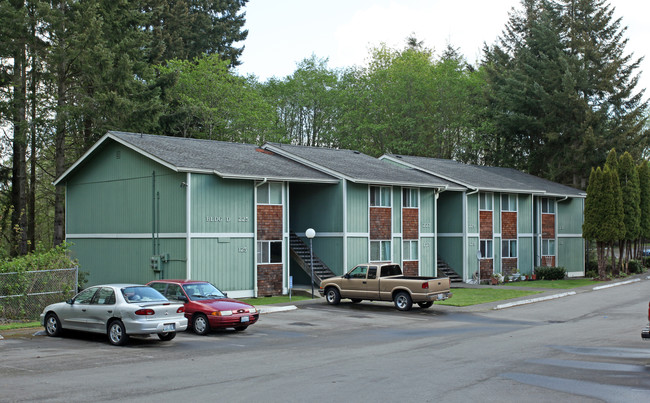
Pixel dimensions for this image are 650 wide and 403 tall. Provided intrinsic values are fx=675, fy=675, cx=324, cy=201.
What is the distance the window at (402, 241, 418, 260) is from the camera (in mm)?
35375

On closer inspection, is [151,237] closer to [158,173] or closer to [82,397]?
[158,173]

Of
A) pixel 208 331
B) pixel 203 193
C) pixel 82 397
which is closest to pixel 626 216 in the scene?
pixel 203 193

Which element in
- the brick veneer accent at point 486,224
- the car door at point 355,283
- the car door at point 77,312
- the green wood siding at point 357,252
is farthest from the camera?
the brick veneer accent at point 486,224

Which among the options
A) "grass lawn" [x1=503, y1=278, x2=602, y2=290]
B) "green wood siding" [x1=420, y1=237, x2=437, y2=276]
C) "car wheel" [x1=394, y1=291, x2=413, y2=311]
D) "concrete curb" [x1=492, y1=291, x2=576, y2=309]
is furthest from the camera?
"grass lawn" [x1=503, y1=278, x2=602, y2=290]

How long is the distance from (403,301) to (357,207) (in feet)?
27.5

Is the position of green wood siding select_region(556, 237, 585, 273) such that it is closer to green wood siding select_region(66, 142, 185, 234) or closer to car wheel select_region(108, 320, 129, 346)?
green wood siding select_region(66, 142, 185, 234)

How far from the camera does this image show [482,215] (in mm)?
39969

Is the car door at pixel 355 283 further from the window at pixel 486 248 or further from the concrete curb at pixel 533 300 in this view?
the window at pixel 486 248

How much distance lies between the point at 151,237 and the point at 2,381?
55.5 feet

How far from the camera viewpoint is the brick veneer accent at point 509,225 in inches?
1625

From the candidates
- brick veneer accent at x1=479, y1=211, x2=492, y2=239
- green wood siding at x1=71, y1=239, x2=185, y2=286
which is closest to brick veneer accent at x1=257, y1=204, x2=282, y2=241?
green wood siding at x1=71, y1=239, x2=185, y2=286

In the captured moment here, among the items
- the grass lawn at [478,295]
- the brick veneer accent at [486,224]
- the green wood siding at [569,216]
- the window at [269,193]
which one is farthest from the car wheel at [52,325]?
the green wood siding at [569,216]

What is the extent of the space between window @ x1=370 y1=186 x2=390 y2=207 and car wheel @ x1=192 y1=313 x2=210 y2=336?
16.0 metres

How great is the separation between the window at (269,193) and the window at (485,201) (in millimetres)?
14663
